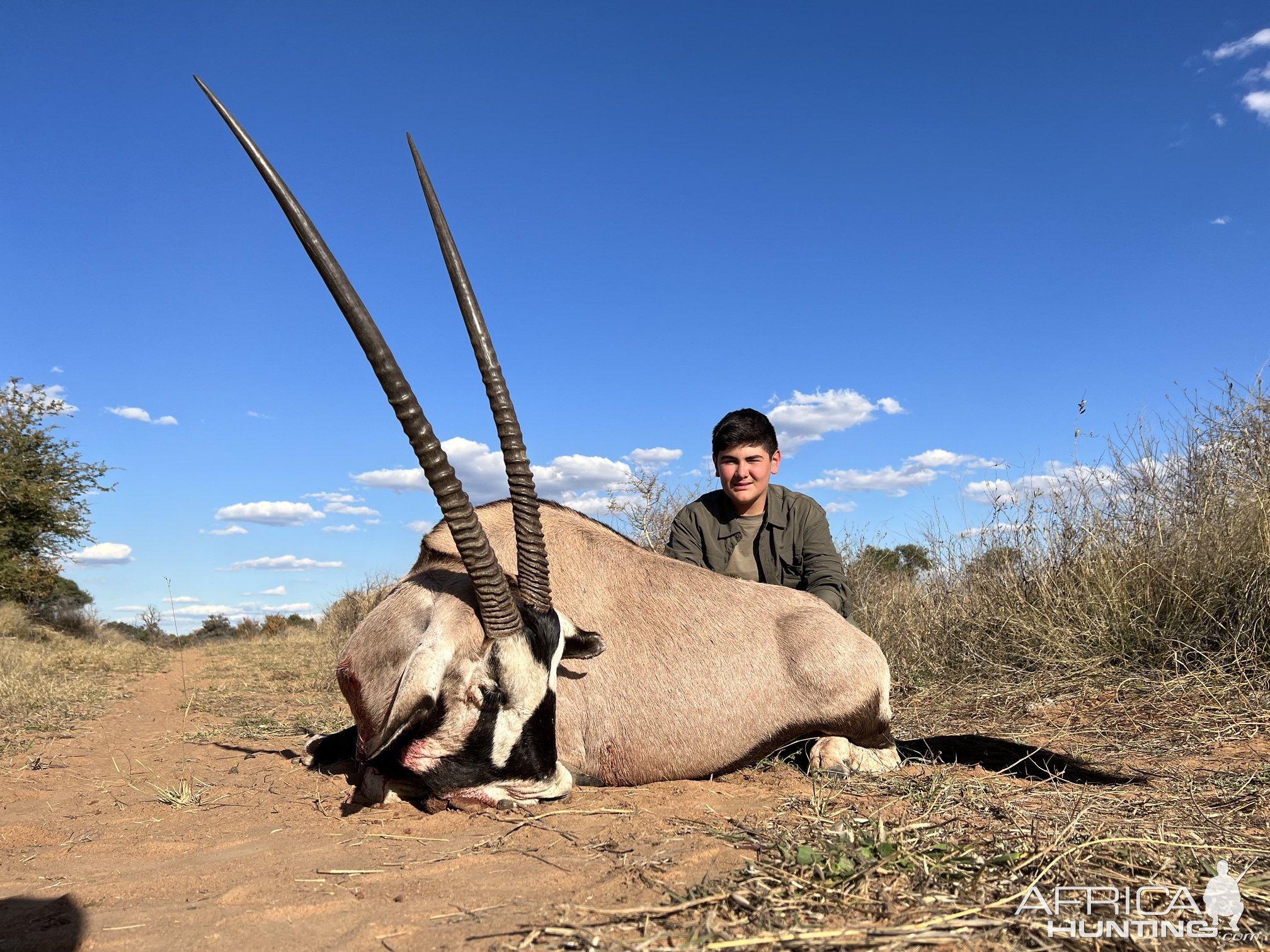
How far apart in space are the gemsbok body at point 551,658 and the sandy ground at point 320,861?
0.18 m

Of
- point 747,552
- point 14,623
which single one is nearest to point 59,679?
point 747,552

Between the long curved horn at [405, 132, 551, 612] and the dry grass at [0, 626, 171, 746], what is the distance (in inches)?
167

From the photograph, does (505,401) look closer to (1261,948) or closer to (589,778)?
(589,778)

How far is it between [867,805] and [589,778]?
3.79 feet

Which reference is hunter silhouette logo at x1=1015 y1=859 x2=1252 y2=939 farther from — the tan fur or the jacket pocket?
the jacket pocket

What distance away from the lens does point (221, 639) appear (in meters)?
23.2

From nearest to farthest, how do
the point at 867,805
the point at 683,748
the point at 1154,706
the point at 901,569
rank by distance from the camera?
the point at 867,805 → the point at 683,748 → the point at 1154,706 → the point at 901,569

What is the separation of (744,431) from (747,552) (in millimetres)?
839

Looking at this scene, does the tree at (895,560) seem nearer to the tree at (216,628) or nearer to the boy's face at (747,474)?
the boy's face at (747,474)

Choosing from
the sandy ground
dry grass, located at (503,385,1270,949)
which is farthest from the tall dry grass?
the sandy ground

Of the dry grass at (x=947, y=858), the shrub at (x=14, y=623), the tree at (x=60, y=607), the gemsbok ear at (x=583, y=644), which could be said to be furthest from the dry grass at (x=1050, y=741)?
the tree at (x=60, y=607)

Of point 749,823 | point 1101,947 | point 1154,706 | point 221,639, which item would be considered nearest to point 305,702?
point 749,823

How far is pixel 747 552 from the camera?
5609 mm

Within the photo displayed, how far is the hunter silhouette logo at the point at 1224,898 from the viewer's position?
2000mm
